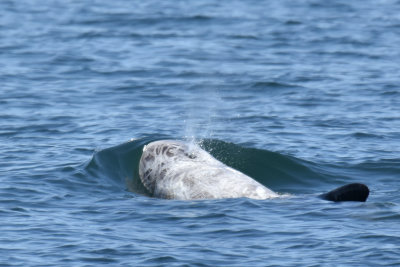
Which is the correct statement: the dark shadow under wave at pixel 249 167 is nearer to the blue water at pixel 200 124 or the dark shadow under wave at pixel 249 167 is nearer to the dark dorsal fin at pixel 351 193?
the blue water at pixel 200 124

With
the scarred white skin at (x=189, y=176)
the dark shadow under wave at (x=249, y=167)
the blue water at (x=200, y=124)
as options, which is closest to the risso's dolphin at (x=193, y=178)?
the scarred white skin at (x=189, y=176)

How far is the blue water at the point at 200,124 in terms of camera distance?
12820 mm

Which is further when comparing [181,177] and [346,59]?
[346,59]

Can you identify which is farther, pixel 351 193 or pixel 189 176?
pixel 189 176

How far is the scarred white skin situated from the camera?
49.0 ft

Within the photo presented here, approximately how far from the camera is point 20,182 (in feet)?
53.4

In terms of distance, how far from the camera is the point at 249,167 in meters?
17.5

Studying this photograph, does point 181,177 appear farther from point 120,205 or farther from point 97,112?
point 97,112

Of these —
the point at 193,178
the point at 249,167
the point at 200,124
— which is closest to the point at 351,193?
the point at 193,178

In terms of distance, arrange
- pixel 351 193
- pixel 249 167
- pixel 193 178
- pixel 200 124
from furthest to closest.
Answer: pixel 200 124 < pixel 249 167 < pixel 193 178 < pixel 351 193

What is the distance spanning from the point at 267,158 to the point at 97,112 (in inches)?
226

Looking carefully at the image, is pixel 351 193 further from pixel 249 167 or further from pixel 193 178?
pixel 249 167

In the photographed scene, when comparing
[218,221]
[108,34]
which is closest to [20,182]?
[218,221]

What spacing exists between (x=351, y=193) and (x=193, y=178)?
265 centimetres
